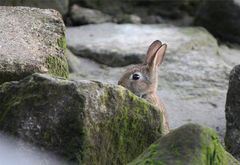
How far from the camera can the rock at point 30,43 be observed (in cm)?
566

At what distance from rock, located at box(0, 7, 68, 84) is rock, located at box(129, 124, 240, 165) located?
1443 millimetres

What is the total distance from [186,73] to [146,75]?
153cm

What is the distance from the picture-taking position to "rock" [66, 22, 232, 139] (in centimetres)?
809

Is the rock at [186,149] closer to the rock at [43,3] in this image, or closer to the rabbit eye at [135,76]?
the rabbit eye at [135,76]

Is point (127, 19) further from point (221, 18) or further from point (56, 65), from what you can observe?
point (56, 65)

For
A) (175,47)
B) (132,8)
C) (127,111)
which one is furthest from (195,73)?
(127,111)

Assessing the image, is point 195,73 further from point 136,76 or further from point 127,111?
point 127,111

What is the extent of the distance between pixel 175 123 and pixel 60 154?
3.20 metres

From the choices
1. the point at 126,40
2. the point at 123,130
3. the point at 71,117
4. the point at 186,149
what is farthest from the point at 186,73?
the point at 186,149

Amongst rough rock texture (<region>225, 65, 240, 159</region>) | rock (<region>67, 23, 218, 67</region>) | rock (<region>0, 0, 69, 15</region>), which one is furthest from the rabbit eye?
rock (<region>67, 23, 218, 67</region>)

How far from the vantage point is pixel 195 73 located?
909 cm

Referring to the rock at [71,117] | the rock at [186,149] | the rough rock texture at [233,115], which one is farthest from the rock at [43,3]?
the rock at [186,149]

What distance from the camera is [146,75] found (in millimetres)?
7598

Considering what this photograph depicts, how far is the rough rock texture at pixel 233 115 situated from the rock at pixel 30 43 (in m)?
1.39
